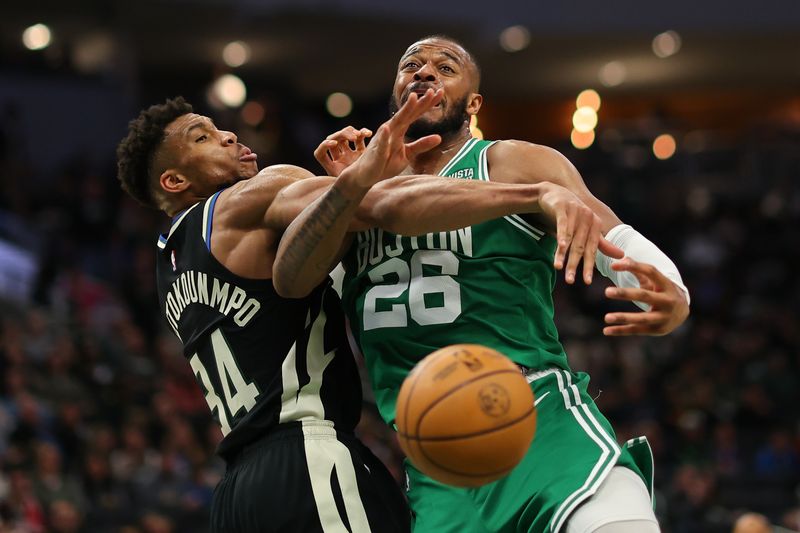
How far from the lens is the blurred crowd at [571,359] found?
11.9 metres

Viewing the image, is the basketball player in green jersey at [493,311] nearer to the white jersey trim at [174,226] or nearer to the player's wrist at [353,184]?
the player's wrist at [353,184]

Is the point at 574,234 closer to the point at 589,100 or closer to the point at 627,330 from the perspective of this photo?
the point at 627,330

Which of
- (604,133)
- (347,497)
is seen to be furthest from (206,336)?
(604,133)

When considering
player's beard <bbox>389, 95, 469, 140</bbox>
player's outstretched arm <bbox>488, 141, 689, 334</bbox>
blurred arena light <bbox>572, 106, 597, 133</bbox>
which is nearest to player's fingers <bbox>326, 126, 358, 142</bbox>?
player's beard <bbox>389, 95, 469, 140</bbox>

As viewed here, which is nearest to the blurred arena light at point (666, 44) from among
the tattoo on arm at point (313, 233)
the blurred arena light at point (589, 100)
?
the blurred arena light at point (589, 100)

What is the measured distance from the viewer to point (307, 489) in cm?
441

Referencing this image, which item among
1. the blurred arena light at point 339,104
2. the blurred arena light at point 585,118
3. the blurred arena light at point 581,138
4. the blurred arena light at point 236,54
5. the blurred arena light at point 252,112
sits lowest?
the blurred arena light at point 581,138

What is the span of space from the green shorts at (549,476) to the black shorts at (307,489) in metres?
0.18

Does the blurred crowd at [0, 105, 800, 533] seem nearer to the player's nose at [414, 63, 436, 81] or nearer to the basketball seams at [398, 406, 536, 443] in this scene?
the player's nose at [414, 63, 436, 81]

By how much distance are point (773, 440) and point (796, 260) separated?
6243 mm

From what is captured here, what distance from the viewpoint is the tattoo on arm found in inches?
172

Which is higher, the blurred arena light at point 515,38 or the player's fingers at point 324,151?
the blurred arena light at point 515,38

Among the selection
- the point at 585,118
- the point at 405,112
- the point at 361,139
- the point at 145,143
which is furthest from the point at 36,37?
the point at 405,112

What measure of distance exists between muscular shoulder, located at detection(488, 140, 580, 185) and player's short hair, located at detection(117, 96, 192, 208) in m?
1.37
